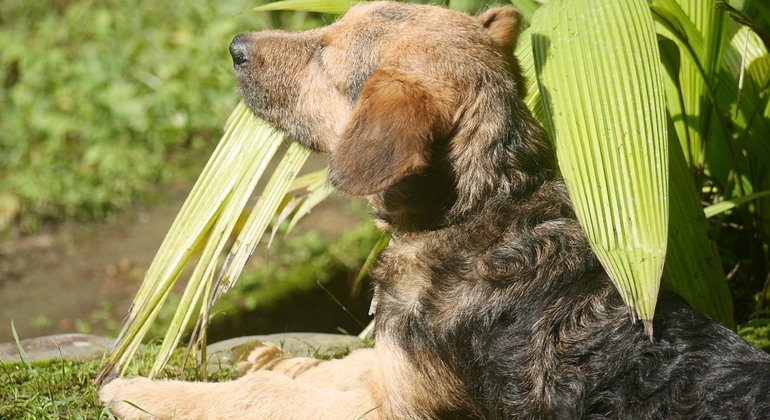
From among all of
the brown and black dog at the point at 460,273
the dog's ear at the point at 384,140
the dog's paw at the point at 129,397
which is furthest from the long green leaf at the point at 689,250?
the dog's paw at the point at 129,397

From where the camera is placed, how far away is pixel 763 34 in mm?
3664

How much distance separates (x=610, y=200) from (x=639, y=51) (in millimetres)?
551

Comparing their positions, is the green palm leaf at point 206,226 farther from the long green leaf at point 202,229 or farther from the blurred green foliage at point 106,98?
the blurred green foliage at point 106,98

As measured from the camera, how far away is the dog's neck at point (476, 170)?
10.3 ft

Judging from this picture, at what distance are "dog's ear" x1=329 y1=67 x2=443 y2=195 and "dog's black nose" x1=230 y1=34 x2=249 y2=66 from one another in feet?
3.00

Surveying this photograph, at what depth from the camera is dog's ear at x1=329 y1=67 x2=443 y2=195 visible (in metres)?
2.78

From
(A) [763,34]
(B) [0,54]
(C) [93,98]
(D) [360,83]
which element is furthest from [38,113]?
(A) [763,34]

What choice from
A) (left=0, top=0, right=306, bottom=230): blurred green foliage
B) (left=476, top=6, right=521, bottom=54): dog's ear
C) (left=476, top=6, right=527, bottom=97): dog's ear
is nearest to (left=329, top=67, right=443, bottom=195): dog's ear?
(left=476, top=6, right=527, bottom=97): dog's ear

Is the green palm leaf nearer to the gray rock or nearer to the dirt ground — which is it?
the gray rock

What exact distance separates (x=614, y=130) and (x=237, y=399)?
1.70 m

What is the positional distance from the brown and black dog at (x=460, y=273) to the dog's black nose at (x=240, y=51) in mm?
65

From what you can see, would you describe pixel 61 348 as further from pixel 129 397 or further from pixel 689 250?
pixel 689 250

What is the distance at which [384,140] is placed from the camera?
2.81 metres

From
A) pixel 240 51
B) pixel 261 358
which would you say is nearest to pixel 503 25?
pixel 240 51
